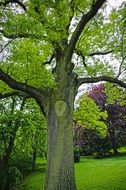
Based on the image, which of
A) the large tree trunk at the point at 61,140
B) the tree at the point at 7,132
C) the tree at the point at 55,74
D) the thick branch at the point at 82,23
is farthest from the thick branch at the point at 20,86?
the tree at the point at 7,132

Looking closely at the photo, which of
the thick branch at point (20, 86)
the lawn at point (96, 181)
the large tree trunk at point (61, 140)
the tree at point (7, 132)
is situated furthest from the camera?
the tree at point (7, 132)

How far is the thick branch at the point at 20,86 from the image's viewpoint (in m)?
13.3

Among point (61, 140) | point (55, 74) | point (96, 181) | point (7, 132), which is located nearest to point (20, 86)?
point (55, 74)

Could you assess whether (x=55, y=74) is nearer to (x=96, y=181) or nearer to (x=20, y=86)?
(x=20, y=86)

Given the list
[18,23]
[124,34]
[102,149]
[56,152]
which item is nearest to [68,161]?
[56,152]

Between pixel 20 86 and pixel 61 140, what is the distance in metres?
2.47

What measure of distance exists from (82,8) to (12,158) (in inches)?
446

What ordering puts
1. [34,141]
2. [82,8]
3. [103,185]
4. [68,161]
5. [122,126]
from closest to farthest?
[68,161] < [82,8] < [103,185] < [34,141] < [122,126]

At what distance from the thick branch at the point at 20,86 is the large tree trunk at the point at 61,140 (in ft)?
1.83

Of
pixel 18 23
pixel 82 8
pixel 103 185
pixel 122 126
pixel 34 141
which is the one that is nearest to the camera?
pixel 18 23

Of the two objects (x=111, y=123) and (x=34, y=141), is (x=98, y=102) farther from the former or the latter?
(x=34, y=141)

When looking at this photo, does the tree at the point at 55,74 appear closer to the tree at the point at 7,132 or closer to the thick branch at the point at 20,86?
the thick branch at the point at 20,86

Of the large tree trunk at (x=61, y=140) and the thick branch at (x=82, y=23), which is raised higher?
the thick branch at (x=82, y=23)

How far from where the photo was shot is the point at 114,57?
58.6ft
